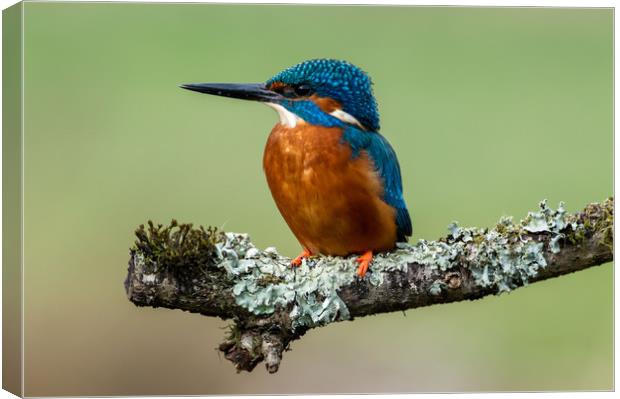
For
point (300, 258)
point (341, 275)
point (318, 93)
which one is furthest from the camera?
point (300, 258)

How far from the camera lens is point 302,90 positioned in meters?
4.84

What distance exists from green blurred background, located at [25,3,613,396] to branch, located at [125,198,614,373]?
0.82ft

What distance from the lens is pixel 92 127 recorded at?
498 centimetres

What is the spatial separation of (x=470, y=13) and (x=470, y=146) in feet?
2.46

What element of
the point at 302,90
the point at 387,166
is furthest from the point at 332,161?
the point at 302,90

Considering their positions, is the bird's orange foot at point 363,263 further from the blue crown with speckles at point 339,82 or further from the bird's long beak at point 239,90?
the bird's long beak at point 239,90

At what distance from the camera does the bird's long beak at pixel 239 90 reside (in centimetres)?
486

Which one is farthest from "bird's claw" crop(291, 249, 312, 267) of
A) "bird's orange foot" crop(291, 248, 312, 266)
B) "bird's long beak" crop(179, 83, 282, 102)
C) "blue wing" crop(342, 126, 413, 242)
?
"bird's long beak" crop(179, 83, 282, 102)

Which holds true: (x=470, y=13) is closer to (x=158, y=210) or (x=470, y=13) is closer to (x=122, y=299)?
(x=158, y=210)

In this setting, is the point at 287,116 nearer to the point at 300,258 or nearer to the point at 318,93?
the point at 318,93

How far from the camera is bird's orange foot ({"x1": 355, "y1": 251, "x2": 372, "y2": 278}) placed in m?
4.72

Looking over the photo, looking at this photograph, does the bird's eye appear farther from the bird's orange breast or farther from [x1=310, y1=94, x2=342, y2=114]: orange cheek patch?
the bird's orange breast

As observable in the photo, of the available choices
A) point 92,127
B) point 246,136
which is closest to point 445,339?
point 246,136

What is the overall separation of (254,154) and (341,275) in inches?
35.2
